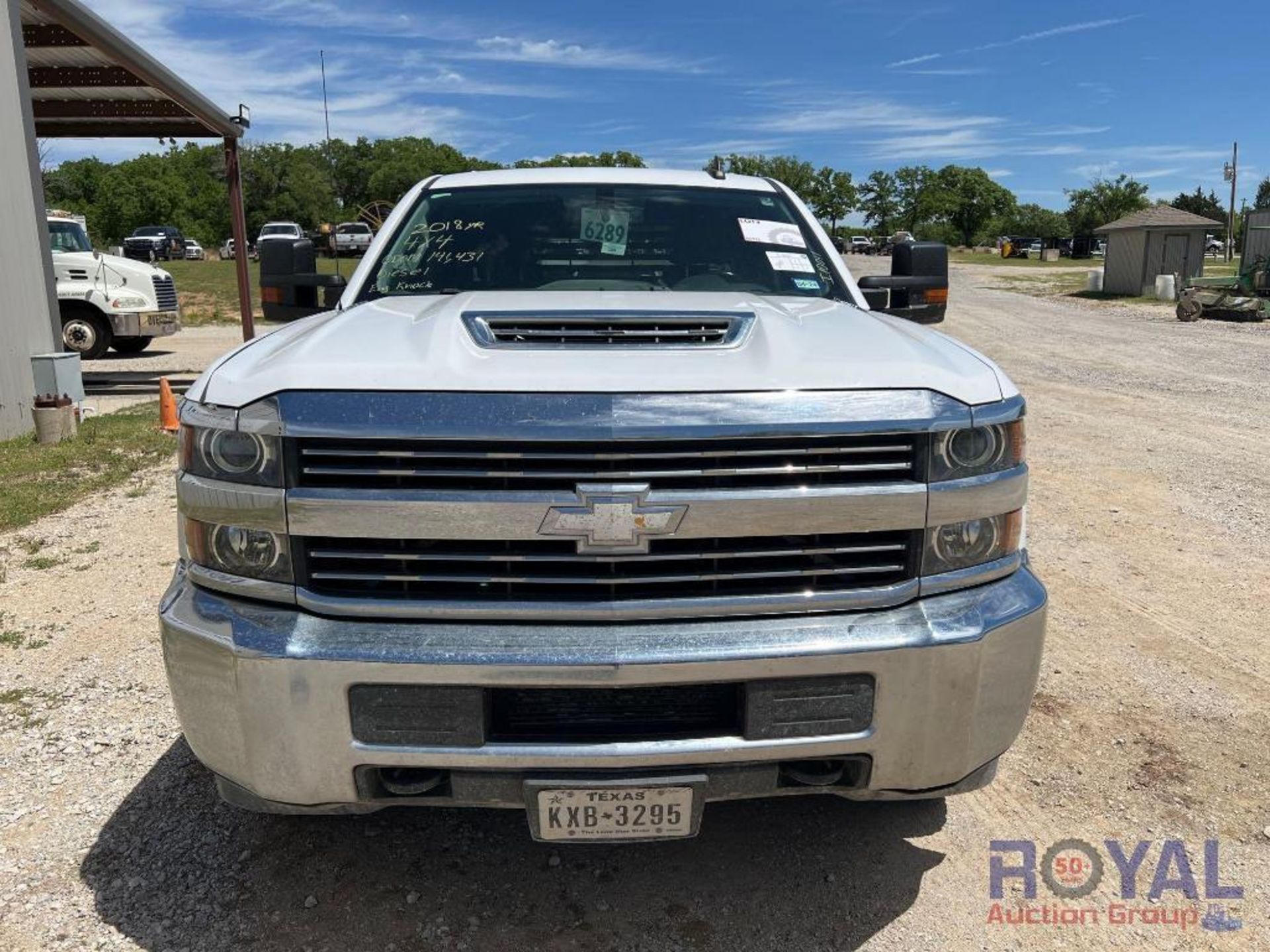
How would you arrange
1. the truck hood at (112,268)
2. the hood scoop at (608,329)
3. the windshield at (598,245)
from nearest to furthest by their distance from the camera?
1. the hood scoop at (608,329)
2. the windshield at (598,245)
3. the truck hood at (112,268)

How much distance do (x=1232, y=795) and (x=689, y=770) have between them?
204 centimetres

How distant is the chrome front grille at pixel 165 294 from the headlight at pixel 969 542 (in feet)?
49.4

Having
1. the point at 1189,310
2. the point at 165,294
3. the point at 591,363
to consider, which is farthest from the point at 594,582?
the point at 1189,310

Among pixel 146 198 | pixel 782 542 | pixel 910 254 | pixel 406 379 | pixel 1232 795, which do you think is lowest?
pixel 1232 795

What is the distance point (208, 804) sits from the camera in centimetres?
314

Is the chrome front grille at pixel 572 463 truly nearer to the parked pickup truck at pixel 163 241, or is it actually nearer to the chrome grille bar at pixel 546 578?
the chrome grille bar at pixel 546 578

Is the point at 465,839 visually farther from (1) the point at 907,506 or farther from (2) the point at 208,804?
(1) the point at 907,506

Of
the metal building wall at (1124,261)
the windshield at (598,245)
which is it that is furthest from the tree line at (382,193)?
the windshield at (598,245)

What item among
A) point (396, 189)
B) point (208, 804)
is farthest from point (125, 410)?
point (396, 189)

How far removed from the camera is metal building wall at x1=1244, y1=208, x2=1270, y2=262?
2838 centimetres

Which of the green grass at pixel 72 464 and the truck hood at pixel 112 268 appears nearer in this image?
the green grass at pixel 72 464

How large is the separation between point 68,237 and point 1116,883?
1585cm

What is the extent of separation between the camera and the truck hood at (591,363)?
7.41 ft

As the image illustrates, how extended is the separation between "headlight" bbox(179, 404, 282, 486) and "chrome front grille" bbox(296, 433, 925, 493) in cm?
7
